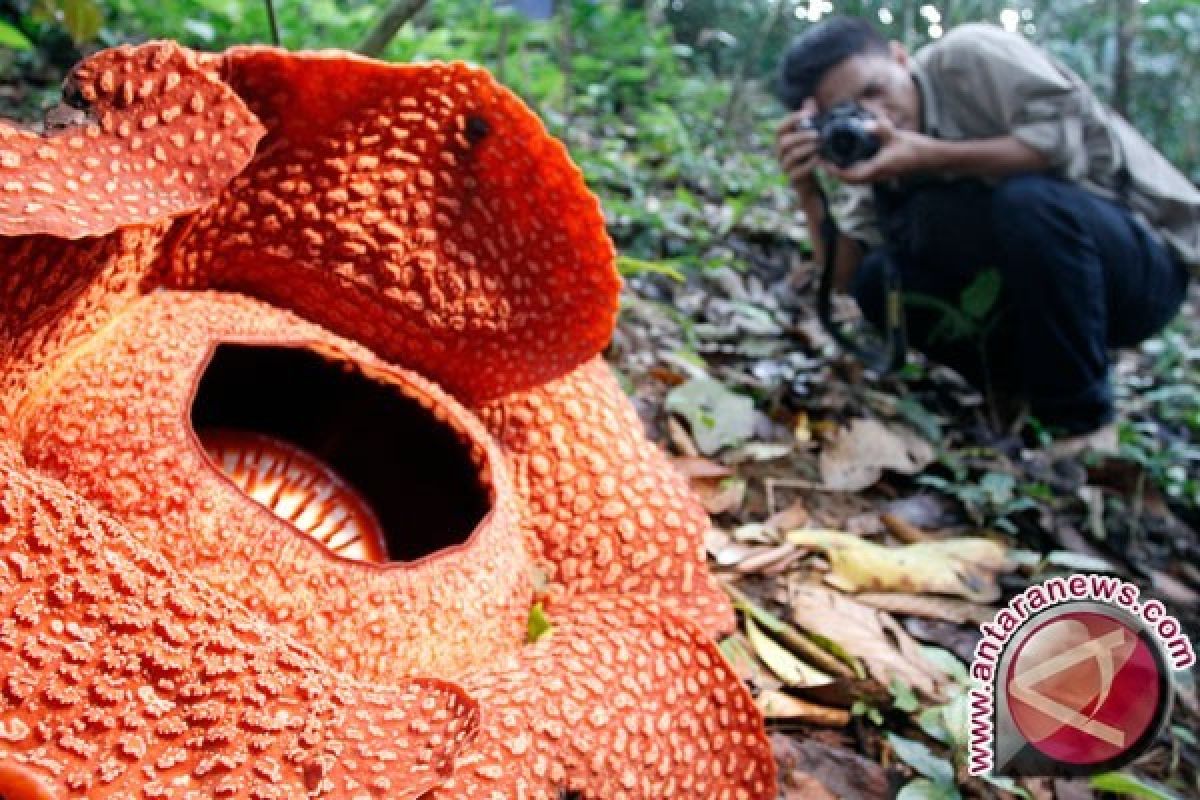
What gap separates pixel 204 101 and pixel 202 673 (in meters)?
0.69

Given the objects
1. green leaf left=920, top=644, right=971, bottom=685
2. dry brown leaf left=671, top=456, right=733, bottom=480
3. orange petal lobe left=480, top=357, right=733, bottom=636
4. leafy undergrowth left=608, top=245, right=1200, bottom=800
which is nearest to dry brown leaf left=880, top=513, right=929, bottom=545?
leafy undergrowth left=608, top=245, right=1200, bottom=800

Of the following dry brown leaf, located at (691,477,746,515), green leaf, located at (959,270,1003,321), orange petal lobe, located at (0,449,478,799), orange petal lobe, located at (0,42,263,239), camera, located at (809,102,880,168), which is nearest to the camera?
orange petal lobe, located at (0,449,478,799)

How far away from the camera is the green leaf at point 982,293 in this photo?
4.16 m

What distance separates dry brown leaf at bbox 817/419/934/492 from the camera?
3.07 m

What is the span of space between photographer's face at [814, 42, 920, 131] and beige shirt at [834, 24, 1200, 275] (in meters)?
0.07

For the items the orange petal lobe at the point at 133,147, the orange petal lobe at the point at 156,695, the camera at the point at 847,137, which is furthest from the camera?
the camera at the point at 847,137

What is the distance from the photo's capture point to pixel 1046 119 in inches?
154

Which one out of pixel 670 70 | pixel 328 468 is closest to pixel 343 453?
pixel 328 468

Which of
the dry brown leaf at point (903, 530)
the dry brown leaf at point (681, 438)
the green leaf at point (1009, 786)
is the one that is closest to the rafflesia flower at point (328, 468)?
the green leaf at point (1009, 786)

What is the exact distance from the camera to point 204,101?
1.26 m

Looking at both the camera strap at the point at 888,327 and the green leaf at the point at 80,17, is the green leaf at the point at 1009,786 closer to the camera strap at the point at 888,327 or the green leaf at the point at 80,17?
the green leaf at the point at 80,17

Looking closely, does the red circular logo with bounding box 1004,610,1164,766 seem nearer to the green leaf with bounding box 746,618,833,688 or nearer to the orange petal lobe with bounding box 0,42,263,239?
the green leaf with bounding box 746,618,833,688

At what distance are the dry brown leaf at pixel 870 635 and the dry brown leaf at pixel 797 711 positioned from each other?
15cm

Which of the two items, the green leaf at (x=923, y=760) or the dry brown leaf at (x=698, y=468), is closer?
the green leaf at (x=923, y=760)
